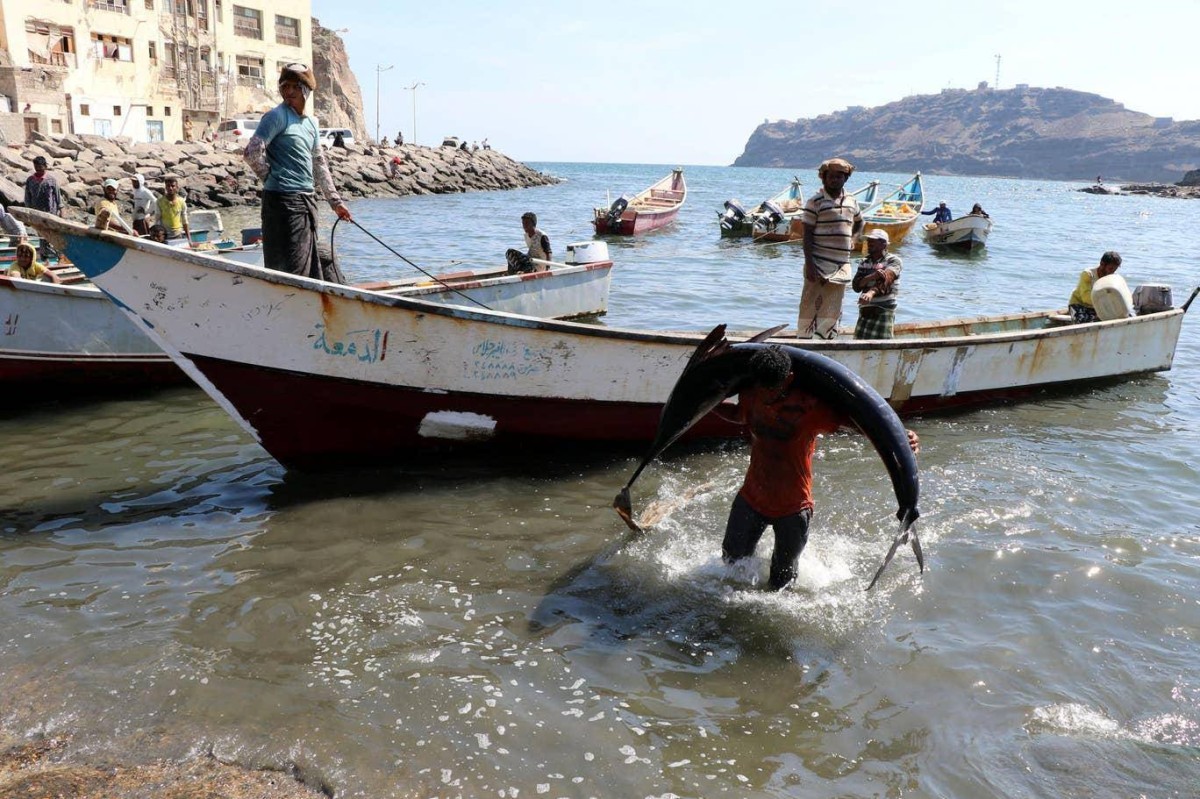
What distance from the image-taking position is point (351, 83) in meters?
86.3

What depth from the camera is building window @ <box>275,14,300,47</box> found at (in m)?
52.9

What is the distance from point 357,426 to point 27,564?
227 centimetres

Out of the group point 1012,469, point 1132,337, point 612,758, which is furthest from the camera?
point 1132,337

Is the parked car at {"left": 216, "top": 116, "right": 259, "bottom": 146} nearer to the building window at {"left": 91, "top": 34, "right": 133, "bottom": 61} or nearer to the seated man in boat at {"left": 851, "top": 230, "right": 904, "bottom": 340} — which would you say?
the building window at {"left": 91, "top": 34, "right": 133, "bottom": 61}

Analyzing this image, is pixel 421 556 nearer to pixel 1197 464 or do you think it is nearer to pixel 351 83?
pixel 1197 464

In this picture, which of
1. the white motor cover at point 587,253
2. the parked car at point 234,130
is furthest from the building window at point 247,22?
the white motor cover at point 587,253

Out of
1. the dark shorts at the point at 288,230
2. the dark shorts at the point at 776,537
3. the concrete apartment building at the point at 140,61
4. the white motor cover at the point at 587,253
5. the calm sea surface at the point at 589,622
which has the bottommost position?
the calm sea surface at the point at 589,622

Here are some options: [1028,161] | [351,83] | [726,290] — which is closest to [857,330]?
[726,290]

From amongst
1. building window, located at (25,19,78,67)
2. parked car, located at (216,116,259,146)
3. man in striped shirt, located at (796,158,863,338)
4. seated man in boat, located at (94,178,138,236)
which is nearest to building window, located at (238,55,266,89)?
parked car, located at (216,116,259,146)

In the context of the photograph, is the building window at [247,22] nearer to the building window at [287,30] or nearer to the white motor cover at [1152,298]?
the building window at [287,30]

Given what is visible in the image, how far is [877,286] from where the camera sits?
761 cm

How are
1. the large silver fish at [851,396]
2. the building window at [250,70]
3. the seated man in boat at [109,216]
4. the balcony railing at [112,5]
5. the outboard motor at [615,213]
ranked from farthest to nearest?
the building window at [250,70] < the balcony railing at [112,5] < the outboard motor at [615,213] < the seated man in boat at [109,216] < the large silver fish at [851,396]

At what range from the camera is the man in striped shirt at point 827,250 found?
7785 mm

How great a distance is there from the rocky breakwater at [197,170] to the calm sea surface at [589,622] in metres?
20.6
